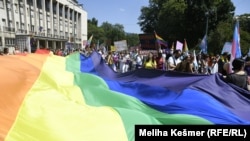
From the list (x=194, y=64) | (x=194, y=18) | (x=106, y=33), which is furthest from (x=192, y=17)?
(x=106, y=33)

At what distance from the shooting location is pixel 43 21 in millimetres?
70000

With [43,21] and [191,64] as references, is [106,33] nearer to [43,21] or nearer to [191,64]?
[43,21]

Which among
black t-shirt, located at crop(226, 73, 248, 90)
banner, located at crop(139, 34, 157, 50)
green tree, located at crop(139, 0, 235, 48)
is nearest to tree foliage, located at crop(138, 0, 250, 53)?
green tree, located at crop(139, 0, 235, 48)

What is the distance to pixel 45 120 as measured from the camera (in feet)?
14.5

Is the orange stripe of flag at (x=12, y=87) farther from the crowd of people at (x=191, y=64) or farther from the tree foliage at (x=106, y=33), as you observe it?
the tree foliage at (x=106, y=33)

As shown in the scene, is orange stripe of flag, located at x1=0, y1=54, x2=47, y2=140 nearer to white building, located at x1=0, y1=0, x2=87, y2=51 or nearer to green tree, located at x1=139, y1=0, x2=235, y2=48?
white building, located at x1=0, y1=0, x2=87, y2=51

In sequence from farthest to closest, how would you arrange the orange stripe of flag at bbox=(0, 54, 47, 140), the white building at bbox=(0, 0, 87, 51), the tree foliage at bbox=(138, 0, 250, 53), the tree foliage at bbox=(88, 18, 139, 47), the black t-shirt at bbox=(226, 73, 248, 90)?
the tree foliage at bbox=(88, 18, 139, 47)
the white building at bbox=(0, 0, 87, 51)
the tree foliage at bbox=(138, 0, 250, 53)
the black t-shirt at bbox=(226, 73, 248, 90)
the orange stripe of flag at bbox=(0, 54, 47, 140)

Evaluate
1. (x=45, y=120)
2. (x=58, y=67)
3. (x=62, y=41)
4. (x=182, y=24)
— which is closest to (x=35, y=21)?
(x=62, y=41)

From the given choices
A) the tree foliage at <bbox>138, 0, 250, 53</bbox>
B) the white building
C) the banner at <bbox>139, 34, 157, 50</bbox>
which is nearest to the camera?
A: the banner at <bbox>139, 34, 157, 50</bbox>

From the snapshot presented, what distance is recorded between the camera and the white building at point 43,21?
53184 mm

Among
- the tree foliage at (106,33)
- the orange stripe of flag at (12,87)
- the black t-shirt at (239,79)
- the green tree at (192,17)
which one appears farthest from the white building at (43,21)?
the black t-shirt at (239,79)

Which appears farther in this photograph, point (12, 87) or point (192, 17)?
point (192, 17)

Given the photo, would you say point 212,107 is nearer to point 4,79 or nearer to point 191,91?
point 191,91

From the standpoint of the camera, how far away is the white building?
53184 millimetres
